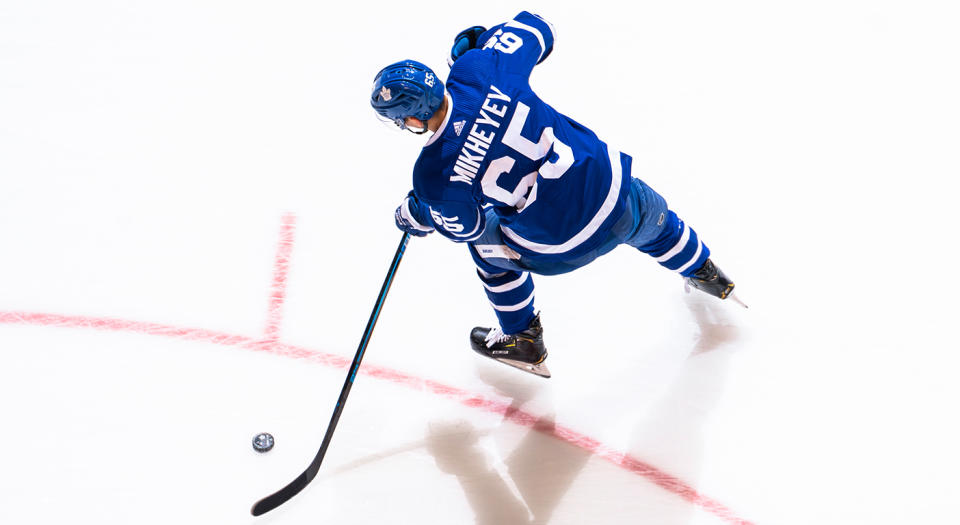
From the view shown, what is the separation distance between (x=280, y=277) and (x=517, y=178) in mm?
1356

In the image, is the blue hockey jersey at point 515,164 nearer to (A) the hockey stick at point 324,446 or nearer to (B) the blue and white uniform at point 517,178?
(B) the blue and white uniform at point 517,178

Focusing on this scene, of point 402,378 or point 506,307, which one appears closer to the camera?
point 506,307

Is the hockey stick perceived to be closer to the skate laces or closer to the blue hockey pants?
the blue hockey pants

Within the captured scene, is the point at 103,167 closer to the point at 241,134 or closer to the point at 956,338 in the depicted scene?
the point at 241,134

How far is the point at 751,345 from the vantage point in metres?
3.35

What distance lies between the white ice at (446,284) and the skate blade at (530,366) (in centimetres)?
7

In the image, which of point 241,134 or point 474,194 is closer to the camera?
point 474,194

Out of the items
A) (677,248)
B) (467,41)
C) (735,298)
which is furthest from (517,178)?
(735,298)

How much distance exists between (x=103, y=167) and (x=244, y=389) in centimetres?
143

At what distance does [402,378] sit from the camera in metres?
3.19

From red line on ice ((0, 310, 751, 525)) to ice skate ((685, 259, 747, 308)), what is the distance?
0.77m

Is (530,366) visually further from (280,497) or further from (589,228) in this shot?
(280,497)

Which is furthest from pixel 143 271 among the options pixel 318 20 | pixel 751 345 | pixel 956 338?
pixel 956 338

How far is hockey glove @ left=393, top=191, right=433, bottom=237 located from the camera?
9.00 ft
